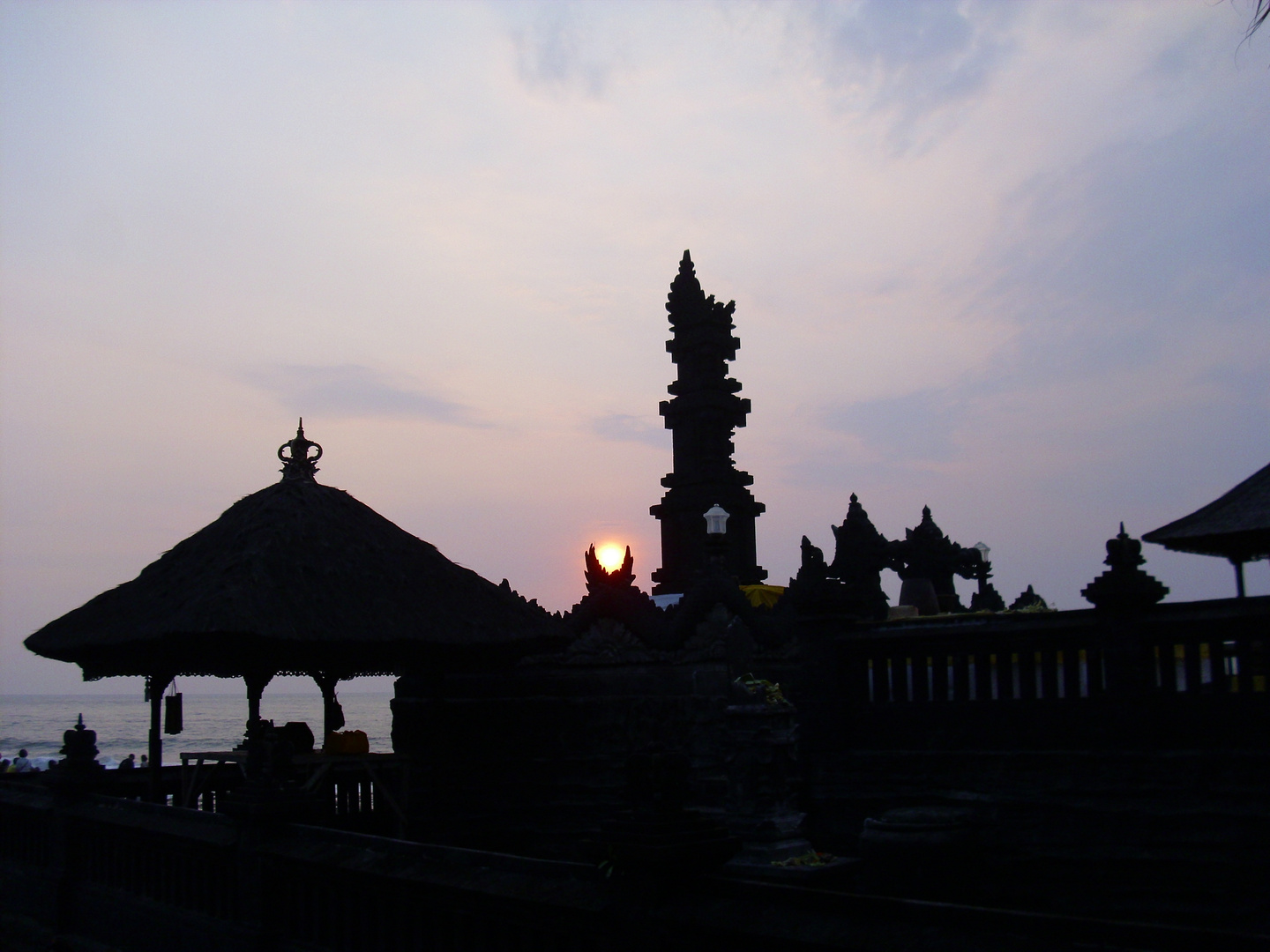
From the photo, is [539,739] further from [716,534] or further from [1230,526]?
[1230,526]

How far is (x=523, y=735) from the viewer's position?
A: 15016 millimetres

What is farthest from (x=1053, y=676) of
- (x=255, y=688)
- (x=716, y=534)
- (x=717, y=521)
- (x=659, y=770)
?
(x=255, y=688)

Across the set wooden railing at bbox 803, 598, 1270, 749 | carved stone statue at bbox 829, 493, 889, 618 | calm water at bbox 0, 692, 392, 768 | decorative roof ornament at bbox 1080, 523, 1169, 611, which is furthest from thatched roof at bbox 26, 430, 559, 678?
calm water at bbox 0, 692, 392, 768

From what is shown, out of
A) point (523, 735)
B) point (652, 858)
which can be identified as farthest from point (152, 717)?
point (652, 858)

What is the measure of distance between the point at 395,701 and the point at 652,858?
11.4m

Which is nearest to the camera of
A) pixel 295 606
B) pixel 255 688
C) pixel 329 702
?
pixel 295 606

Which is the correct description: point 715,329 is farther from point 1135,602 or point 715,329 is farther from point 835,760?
point 1135,602

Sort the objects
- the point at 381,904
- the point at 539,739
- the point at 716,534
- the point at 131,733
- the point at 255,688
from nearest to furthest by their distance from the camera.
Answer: the point at 381,904, the point at 255,688, the point at 539,739, the point at 716,534, the point at 131,733

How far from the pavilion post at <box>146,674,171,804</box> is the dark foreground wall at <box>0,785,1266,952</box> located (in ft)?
3.58

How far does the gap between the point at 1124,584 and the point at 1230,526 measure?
1.91m

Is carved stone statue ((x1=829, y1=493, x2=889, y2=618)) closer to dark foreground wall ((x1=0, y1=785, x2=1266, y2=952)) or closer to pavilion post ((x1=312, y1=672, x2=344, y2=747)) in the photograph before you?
pavilion post ((x1=312, y1=672, x2=344, y2=747))

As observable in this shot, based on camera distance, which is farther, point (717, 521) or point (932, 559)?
point (932, 559)

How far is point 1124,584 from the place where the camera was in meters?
8.29

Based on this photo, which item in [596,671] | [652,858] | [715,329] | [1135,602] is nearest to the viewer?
[652,858]
